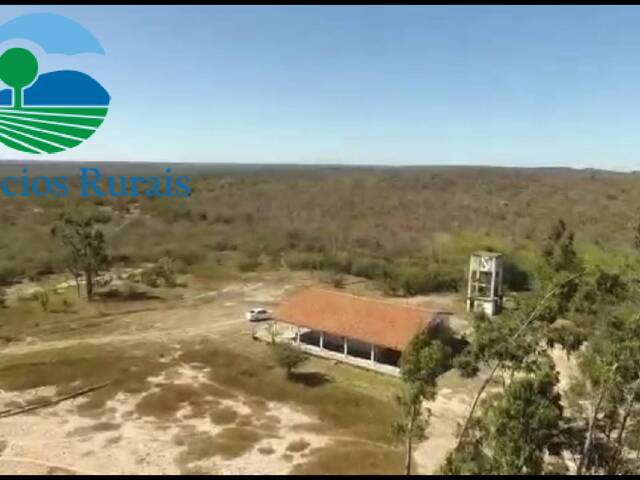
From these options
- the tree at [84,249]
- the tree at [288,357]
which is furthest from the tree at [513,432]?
the tree at [84,249]

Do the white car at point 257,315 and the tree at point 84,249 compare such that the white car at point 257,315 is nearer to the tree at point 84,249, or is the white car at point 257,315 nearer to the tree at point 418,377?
the tree at point 84,249

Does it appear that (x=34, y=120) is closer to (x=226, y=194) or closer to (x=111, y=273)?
(x=111, y=273)

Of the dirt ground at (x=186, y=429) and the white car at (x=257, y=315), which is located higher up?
the white car at (x=257, y=315)

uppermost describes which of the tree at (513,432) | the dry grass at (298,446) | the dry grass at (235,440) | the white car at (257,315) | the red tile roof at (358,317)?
the tree at (513,432)

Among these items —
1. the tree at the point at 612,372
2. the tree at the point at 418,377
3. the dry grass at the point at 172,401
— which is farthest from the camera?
the dry grass at the point at 172,401

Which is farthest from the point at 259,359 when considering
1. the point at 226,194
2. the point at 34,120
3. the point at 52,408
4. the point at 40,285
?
the point at 226,194

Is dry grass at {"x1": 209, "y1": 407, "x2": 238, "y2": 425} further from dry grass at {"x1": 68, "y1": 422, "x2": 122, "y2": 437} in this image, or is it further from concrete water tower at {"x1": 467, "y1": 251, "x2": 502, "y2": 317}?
concrete water tower at {"x1": 467, "y1": 251, "x2": 502, "y2": 317}
